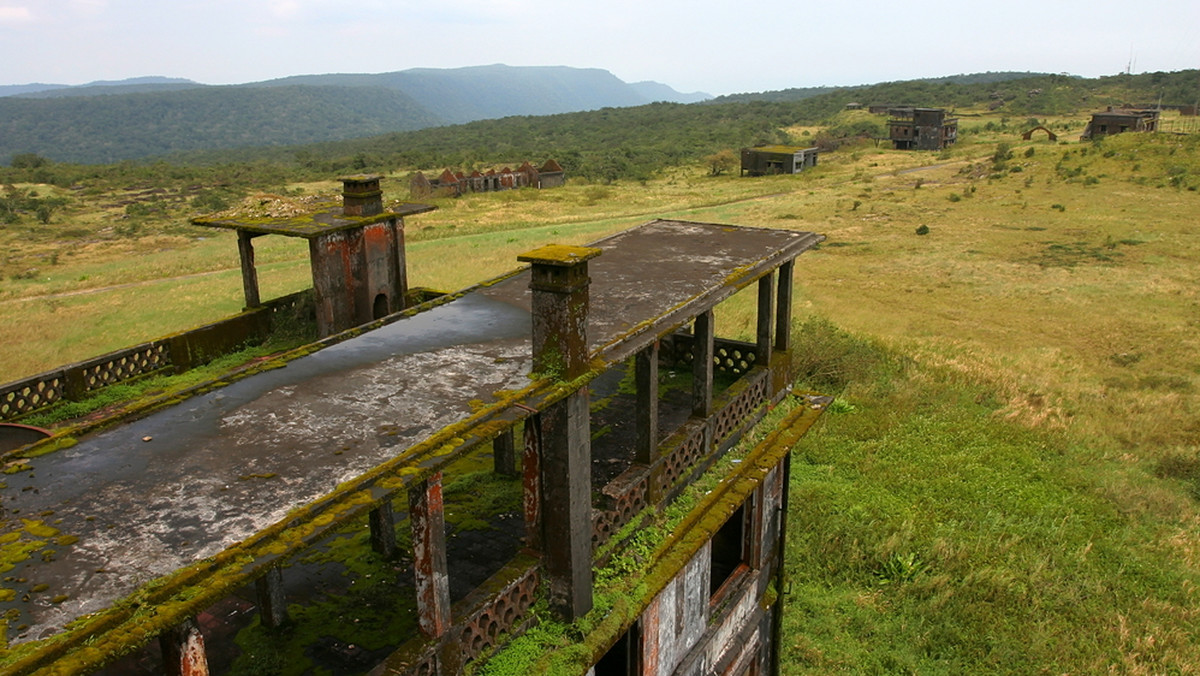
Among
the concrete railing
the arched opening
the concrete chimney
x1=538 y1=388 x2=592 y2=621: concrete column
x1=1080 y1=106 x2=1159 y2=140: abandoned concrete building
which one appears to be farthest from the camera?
x1=1080 y1=106 x2=1159 y2=140: abandoned concrete building

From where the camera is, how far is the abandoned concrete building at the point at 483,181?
198 feet

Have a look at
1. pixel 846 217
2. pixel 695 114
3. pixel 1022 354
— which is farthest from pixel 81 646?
pixel 695 114

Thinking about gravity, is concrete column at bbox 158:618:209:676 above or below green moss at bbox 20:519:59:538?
below

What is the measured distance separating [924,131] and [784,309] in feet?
242

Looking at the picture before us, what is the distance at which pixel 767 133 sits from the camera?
348 feet

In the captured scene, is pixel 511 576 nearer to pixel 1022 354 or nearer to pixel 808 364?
pixel 808 364

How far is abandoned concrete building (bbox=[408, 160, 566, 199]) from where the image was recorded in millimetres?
60344

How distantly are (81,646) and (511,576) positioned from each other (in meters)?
3.35

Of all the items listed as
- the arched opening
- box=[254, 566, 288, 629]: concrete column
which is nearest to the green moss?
box=[254, 566, 288, 629]: concrete column

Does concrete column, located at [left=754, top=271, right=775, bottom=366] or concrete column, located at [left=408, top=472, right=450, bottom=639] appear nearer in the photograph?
concrete column, located at [left=408, top=472, right=450, bottom=639]

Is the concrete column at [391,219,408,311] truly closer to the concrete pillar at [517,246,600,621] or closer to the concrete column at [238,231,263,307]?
the concrete column at [238,231,263,307]

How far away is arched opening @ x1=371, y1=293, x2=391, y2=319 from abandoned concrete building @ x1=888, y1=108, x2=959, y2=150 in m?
73.3

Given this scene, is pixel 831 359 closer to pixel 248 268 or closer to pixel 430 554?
pixel 248 268

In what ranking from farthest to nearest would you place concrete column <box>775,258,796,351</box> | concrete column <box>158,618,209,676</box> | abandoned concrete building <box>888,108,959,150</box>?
1. abandoned concrete building <box>888,108,959,150</box>
2. concrete column <box>775,258,796,351</box>
3. concrete column <box>158,618,209,676</box>
